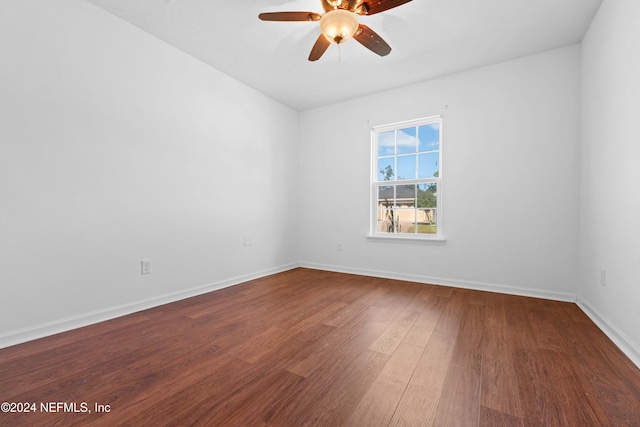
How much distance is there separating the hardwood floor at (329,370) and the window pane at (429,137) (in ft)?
6.83

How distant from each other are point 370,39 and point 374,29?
17.1 inches

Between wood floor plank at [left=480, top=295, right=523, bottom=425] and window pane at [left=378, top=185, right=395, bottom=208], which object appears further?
window pane at [left=378, top=185, right=395, bottom=208]

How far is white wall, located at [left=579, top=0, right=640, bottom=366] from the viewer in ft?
5.66

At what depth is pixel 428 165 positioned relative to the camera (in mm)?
3609

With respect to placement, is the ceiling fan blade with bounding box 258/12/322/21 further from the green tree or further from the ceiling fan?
the green tree

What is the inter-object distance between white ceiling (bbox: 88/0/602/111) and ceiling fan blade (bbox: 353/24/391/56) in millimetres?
283

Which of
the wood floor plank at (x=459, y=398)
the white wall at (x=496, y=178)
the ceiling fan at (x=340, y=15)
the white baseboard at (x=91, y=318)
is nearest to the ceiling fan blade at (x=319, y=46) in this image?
the ceiling fan at (x=340, y=15)

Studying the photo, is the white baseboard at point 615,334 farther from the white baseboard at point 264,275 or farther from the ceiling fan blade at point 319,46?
the ceiling fan blade at point 319,46

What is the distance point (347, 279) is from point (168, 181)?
246 cm

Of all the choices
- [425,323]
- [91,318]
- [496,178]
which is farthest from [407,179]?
[91,318]

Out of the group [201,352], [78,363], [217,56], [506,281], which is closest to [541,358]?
[506,281]

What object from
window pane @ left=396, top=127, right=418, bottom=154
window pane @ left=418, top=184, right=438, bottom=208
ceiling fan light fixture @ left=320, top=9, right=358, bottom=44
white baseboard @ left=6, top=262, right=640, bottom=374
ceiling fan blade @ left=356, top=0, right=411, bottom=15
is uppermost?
ceiling fan blade @ left=356, top=0, right=411, bottom=15

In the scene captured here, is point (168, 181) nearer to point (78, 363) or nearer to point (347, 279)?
point (78, 363)

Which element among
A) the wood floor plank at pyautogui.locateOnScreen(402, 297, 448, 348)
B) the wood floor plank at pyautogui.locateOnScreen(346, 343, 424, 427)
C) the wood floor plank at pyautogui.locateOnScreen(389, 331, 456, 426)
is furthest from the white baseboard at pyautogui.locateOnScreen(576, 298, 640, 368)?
the wood floor plank at pyautogui.locateOnScreen(346, 343, 424, 427)
